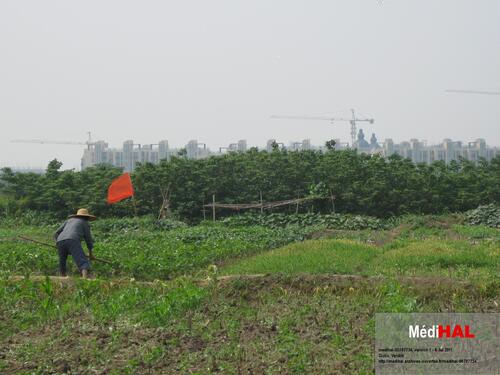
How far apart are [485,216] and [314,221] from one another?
210 inches

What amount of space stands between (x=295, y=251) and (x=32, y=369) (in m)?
7.17

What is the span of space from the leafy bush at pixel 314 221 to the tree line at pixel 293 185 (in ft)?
7.49

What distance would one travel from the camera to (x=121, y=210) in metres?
22.8

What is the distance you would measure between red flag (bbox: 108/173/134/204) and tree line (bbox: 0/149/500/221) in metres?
4.38

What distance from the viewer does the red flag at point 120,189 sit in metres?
17.2

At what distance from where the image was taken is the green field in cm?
564

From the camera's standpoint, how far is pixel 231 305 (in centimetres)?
746

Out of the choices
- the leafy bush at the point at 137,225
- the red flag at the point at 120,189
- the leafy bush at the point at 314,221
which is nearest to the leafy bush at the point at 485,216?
the leafy bush at the point at 314,221

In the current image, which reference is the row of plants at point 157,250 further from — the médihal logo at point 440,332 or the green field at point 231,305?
the médihal logo at point 440,332

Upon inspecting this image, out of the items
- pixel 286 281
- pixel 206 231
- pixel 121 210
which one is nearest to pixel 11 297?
pixel 286 281

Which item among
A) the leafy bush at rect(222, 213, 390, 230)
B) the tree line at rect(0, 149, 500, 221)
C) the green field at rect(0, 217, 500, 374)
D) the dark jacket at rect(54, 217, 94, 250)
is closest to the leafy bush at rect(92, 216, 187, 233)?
the leafy bush at rect(222, 213, 390, 230)

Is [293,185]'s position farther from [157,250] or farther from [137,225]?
[157,250]

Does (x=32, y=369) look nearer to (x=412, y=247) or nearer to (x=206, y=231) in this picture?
(x=412, y=247)

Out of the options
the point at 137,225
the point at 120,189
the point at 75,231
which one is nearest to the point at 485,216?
the point at 137,225
